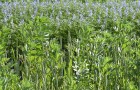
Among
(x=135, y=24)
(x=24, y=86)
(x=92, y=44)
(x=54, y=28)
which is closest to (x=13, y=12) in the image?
(x=54, y=28)

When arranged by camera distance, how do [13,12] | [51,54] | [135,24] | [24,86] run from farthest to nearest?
[13,12] < [135,24] < [51,54] < [24,86]

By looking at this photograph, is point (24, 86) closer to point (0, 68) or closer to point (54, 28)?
point (0, 68)

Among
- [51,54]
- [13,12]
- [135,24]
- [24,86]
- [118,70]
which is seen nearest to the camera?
[24,86]

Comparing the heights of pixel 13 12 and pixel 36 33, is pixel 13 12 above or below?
below

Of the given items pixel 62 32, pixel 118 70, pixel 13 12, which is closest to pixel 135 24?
pixel 62 32

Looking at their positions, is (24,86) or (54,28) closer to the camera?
(24,86)

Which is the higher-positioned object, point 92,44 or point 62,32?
point 92,44

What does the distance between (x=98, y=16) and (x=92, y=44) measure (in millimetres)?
3890

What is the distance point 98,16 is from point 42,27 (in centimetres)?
403

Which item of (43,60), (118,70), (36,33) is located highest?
(36,33)

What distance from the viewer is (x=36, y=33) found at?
8.00 feet

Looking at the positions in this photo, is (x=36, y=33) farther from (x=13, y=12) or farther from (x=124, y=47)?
(x=13, y=12)

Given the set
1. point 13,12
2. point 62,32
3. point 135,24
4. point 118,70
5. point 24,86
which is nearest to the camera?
point 24,86

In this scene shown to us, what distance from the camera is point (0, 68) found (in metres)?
2.32
